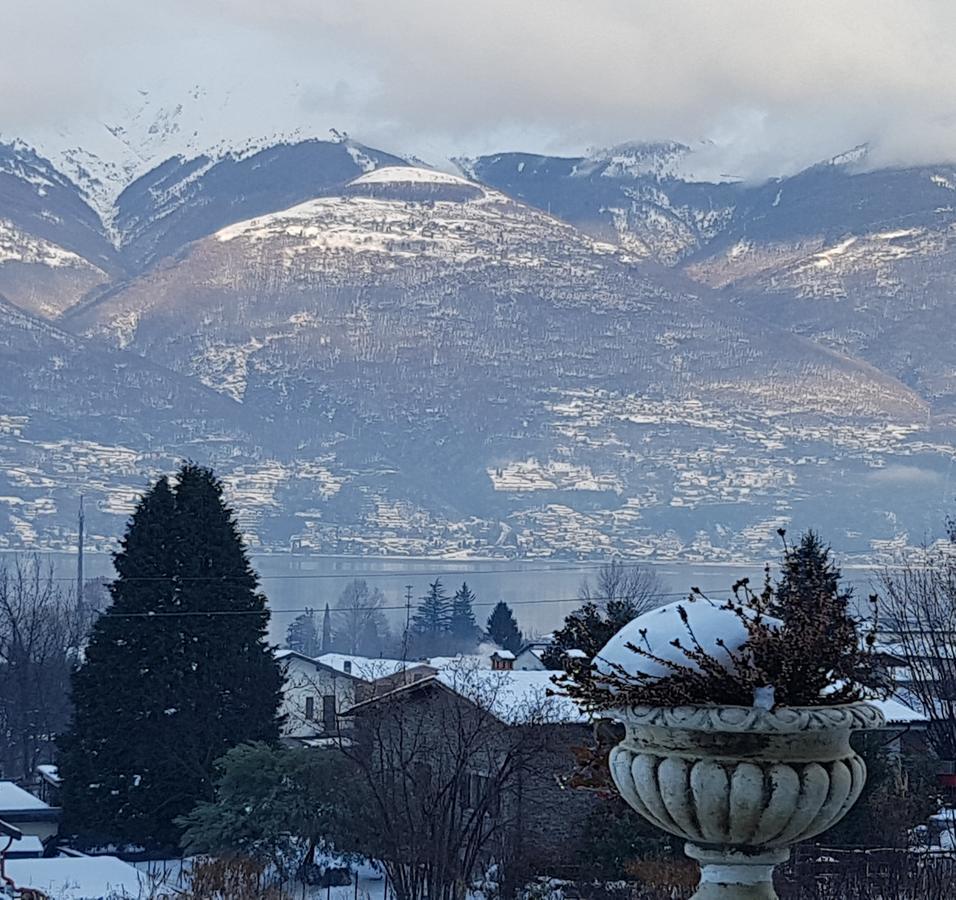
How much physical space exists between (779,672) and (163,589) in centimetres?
2762

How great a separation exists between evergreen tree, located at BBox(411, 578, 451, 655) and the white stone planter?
354ft

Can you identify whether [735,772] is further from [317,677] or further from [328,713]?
[317,677]

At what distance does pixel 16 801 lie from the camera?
38.3 m

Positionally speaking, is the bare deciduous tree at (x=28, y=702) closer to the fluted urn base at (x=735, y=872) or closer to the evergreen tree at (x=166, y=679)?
the evergreen tree at (x=166, y=679)

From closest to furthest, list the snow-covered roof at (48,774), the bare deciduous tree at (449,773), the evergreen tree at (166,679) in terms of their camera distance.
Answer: the bare deciduous tree at (449,773) < the evergreen tree at (166,679) < the snow-covered roof at (48,774)

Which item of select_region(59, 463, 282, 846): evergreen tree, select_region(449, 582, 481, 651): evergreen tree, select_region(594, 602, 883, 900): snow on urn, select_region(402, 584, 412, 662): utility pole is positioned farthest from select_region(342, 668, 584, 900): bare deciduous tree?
select_region(449, 582, 481, 651): evergreen tree

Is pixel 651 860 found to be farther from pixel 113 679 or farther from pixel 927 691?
pixel 113 679

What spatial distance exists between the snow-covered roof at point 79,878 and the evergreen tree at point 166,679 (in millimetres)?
5288

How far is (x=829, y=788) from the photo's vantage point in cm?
496

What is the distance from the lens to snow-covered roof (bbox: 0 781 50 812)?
123 ft

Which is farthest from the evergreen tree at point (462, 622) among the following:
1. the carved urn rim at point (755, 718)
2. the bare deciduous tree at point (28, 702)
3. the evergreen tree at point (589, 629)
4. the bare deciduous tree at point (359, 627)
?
the carved urn rim at point (755, 718)

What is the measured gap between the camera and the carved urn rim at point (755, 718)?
4895 millimetres

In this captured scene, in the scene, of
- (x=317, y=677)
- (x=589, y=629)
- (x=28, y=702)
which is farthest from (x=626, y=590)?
(x=589, y=629)

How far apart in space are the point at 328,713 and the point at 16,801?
36.9 ft
